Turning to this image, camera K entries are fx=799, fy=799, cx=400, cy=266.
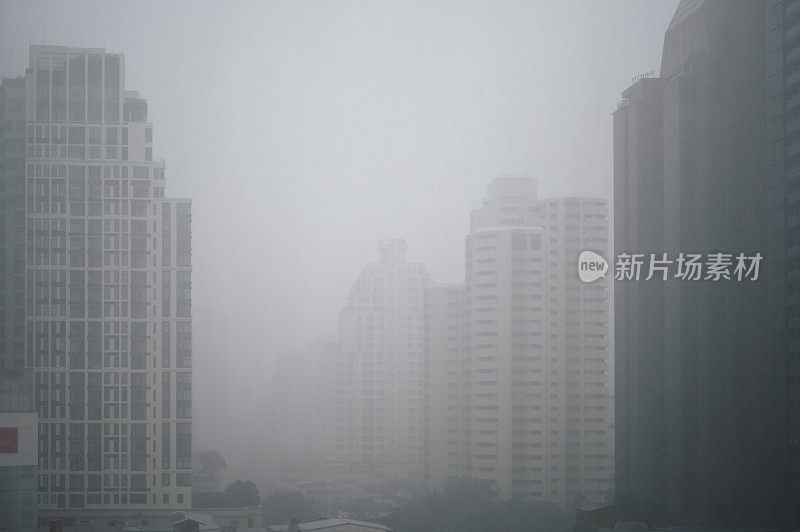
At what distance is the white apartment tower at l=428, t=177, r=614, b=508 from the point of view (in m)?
6.17

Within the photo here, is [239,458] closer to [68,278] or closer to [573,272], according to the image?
[68,278]

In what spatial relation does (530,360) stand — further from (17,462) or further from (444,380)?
(17,462)

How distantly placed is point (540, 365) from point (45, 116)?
415 cm

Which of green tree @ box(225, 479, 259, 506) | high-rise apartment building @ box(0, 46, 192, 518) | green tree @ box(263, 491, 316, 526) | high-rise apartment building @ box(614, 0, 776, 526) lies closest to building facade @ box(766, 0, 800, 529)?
high-rise apartment building @ box(614, 0, 776, 526)

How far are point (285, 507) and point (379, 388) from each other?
115 cm

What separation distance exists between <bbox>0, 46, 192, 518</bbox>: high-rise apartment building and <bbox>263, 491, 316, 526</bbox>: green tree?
2.13 feet

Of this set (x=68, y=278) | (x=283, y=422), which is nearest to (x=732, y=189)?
(x=283, y=422)

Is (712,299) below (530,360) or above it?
above

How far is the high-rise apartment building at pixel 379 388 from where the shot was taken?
20.5 ft

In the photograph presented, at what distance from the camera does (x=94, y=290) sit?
571cm

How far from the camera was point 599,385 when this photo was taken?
6234 millimetres

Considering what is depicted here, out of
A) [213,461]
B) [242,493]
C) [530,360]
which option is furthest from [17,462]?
[530,360]

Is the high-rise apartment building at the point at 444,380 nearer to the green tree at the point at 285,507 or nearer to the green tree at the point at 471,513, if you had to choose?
the green tree at the point at 471,513

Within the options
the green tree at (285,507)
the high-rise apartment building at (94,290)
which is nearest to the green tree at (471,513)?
the green tree at (285,507)
